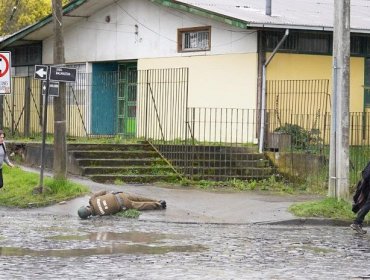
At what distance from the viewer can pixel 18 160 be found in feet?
81.4

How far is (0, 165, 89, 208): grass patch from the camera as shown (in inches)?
725

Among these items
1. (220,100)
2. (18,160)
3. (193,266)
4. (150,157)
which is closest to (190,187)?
(150,157)

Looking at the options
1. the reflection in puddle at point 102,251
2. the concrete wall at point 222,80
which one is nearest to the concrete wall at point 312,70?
the concrete wall at point 222,80

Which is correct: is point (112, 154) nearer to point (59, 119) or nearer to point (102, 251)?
point (59, 119)

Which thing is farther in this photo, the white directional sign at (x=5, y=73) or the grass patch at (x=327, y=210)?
the white directional sign at (x=5, y=73)

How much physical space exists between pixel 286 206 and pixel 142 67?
11.1 metres

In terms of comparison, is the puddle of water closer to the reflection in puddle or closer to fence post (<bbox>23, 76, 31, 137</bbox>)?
the reflection in puddle

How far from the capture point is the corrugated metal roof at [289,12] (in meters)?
22.8

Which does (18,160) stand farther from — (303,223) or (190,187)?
(303,223)

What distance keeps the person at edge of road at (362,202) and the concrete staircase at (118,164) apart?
6911 mm

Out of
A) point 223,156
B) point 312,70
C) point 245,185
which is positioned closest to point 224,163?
point 223,156

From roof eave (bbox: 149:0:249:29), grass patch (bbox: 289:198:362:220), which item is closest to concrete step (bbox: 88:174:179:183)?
roof eave (bbox: 149:0:249:29)

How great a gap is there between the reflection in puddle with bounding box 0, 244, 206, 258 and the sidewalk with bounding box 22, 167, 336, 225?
11.9 ft

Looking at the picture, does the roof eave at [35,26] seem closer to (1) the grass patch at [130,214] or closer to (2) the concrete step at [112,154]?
(2) the concrete step at [112,154]
